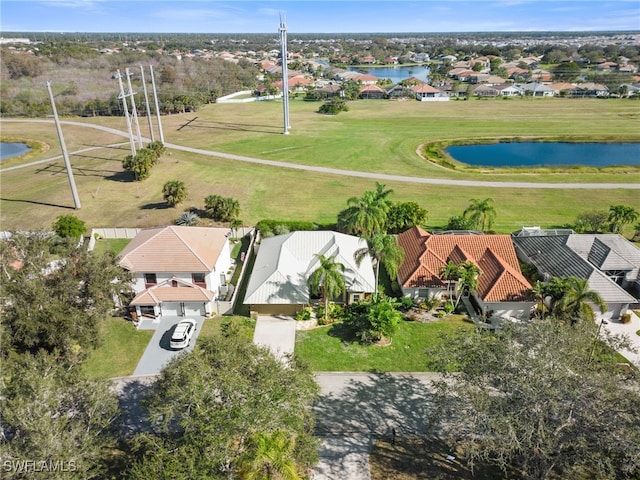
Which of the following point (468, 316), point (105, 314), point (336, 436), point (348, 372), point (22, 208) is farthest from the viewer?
point (22, 208)

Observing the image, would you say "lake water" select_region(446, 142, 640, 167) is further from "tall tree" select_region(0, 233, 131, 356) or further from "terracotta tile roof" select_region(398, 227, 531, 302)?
"tall tree" select_region(0, 233, 131, 356)

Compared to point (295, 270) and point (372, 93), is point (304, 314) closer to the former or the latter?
point (295, 270)

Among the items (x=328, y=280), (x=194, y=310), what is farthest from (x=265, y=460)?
(x=194, y=310)

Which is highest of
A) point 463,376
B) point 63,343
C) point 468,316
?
point 463,376

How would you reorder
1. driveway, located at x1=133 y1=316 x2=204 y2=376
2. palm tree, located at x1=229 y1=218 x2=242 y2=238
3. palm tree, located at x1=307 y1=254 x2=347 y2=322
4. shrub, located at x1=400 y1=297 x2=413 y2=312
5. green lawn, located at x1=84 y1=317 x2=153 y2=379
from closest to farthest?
green lawn, located at x1=84 y1=317 x2=153 y2=379 < driveway, located at x1=133 y1=316 x2=204 y2=376 < palm tree, located at x1=307 y1=254 x2=347 y2=322 < shrub, located at x1=400 y1=297 x2=413 y2=312 < palm tree, located at x1=229 y1=218 x2=242 y2=238

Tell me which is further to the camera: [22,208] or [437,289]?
[22,208]

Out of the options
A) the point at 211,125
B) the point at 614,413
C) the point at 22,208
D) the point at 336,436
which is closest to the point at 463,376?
the point at 614,413

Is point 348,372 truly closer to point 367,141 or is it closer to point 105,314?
point 105,314

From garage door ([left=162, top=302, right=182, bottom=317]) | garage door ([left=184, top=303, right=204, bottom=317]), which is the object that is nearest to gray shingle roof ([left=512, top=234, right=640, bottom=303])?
garage door ([left=184, top=303, right=204, bottom=317])

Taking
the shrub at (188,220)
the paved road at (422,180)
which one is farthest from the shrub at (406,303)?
the paved road at (422,180)
